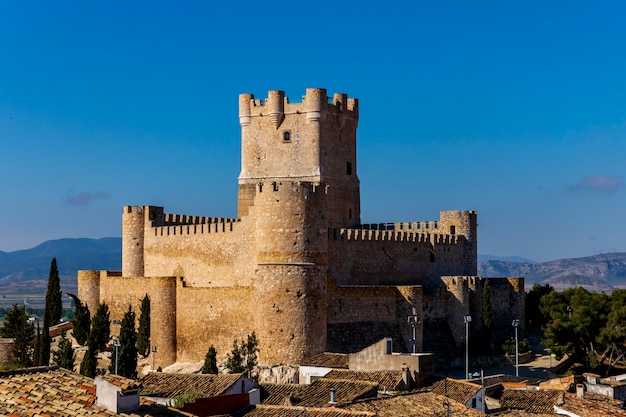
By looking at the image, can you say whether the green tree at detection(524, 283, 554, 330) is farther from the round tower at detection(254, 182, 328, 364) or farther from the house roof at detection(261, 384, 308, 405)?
the house roof at detection(261, 384, 308, 405)

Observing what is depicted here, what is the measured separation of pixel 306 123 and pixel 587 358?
1653 cm

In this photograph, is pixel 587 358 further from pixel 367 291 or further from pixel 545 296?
pixel 367 291

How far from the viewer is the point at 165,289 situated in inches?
1800

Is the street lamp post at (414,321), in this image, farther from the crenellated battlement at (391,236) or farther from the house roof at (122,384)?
the house roof at (122,384)

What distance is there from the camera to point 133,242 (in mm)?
51031

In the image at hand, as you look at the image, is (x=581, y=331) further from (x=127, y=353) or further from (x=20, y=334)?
(x=20, y=334)

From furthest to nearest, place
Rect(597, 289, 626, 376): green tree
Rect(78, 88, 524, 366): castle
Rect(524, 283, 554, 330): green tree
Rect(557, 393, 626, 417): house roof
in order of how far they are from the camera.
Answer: Rect(524, 283, 554, 330): green tree → Rect(597, 289, 626, 376): green tree → Rect(78, 88, 524, 366): castle → Rect(557, 393, 626, 417): house roof

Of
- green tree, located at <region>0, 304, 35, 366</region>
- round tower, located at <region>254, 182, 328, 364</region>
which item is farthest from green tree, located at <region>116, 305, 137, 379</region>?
round tower, located at <region>254, 182, 328, 364</region>

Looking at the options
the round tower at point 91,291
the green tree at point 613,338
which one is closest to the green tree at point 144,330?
the round tower at point 91,291

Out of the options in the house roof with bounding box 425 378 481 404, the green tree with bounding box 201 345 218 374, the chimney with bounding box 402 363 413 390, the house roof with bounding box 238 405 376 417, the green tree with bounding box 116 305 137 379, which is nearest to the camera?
the house roof with bounding box 238 405 376 417

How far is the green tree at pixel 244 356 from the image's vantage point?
39250mm

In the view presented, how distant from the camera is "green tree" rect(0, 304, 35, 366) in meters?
45.5

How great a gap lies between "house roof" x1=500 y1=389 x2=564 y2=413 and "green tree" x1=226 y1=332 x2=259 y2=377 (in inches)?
396

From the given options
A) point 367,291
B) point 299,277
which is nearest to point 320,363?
point 299,277
